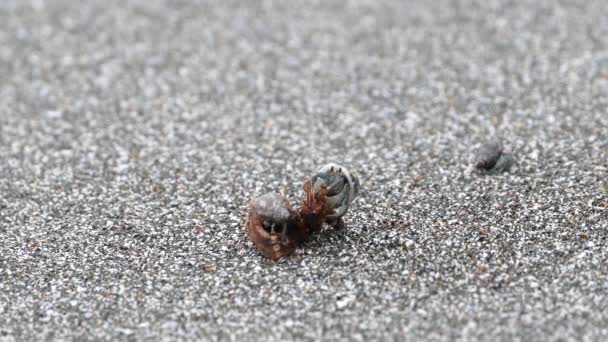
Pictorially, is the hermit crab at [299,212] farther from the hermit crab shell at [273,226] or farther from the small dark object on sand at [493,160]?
the small dark object on sand at [493,160]

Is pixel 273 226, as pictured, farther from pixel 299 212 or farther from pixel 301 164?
pixel 301 164

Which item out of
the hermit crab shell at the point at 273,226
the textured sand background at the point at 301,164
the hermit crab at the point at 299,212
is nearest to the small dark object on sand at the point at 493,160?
the textured sand background at the point at 301,164

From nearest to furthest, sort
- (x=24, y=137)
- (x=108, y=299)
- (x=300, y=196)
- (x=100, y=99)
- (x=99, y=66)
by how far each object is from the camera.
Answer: (x=108, y=299), (x=300, y=196), (x=24, y=137), (x=100, y=99), (x=99, y=66)

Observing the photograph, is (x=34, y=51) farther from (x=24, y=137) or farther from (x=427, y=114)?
(x=427, y=114)

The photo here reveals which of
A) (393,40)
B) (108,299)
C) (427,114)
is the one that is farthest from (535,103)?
(108,299)

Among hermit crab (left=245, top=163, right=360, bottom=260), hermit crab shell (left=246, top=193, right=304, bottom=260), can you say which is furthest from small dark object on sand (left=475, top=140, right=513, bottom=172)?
hermit crab shell (left=246, top=193, right=304, bottom=260)

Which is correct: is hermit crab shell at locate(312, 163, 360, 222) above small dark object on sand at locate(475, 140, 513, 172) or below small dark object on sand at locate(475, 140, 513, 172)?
above

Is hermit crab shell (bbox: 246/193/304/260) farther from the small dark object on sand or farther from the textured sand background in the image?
the small dark object on sand
